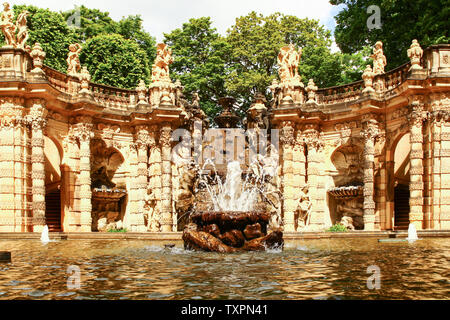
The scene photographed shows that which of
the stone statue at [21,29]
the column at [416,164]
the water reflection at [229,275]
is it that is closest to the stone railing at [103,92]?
the stone statue at [21,29]

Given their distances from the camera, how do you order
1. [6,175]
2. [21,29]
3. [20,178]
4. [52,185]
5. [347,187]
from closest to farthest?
[6,175]
[20,178]
[21,29]
[347,187]
[52,185]

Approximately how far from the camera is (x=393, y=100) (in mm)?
21703

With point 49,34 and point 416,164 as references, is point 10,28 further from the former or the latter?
point 416,164

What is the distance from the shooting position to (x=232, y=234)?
13.5 m

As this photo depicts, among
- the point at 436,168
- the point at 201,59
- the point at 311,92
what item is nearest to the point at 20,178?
the point at 311,92

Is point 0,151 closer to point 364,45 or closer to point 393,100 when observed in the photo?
point 393,100

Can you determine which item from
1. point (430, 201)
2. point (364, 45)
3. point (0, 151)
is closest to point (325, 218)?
point (430, 201)

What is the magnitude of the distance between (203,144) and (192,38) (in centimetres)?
1456

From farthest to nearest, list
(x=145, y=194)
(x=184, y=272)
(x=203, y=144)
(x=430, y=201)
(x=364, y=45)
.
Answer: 1. (x=364, y=45)
2. (x=203, y=144)
3. (x=145, y=194)
4. (x=430, y=201)
5. (x=184, y=272)

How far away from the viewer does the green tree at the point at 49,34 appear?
31.3m

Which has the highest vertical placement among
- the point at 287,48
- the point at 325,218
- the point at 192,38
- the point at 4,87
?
the point at 192,38

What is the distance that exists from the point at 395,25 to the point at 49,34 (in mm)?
23320

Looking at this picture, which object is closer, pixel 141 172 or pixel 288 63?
pixel 141 172

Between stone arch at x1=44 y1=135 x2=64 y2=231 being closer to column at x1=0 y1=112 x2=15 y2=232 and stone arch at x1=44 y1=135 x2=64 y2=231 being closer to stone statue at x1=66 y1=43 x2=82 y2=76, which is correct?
stone statue at x1=66 y1=43 x2=82 y2=76
